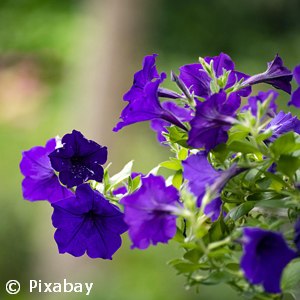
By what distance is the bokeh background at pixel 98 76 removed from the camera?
319 centimetres

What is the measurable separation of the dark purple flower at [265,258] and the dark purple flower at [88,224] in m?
0.15

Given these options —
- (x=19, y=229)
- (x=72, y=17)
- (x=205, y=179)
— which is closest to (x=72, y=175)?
(x=205, y=179)

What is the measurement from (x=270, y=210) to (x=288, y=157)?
13 centimetres

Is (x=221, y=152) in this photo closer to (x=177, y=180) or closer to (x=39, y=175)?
(x=177, y=180)

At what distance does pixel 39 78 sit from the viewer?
429cm

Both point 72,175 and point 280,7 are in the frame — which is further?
point 280,7

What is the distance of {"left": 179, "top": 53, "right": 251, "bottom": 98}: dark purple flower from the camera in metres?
0.62

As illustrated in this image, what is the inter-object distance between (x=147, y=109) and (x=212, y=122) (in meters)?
0.08

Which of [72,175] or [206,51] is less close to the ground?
[206,51]

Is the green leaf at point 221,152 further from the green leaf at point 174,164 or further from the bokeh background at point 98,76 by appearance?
the bokeh background at point 98,76

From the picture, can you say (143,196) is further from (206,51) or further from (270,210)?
(206,51)

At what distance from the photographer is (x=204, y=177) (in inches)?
20.4
